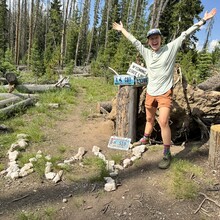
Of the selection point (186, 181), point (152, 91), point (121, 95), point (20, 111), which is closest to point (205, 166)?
point (186, 181)

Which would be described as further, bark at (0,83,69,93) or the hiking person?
bark at (0,83,69,93)

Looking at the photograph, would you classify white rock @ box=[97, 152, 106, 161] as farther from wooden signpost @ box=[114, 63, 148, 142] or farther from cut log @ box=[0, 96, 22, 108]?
cut log @ box=[0, 96, 22, 108]

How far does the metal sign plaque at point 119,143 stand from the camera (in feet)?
16.1

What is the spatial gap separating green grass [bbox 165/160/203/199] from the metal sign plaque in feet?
3.48

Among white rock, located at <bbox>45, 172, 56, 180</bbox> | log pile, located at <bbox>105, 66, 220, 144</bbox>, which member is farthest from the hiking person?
white rock, located at <bbox>45, 172, 56, 180</bbox>

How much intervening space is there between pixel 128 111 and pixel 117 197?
2049mm

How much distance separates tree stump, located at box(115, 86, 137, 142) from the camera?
5.10m

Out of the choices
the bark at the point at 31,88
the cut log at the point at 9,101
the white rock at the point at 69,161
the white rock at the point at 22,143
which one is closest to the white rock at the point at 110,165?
the white rock at the point at 69,161

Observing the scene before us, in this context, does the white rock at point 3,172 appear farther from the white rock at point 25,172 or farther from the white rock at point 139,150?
the white rock at point 139,150

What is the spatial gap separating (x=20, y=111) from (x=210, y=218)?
5.60 metres

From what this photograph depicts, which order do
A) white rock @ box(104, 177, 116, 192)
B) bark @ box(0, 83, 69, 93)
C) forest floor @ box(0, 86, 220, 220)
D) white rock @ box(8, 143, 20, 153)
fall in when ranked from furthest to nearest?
bark @ box(0, 83, 69, 93) < white rock @ box(8, 143, 20, 153) < white rock @ box(104, 177, 116, 192) < forest floor @ box(0, 86, 220, 220)

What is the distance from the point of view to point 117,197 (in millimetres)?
3418

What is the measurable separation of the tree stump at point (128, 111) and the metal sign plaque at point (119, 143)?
0.47 feet

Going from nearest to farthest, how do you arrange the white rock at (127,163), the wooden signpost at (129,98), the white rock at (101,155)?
the white rock at (127,163)
the white rock at (101,155)
the wooden signpost at (129,98)
